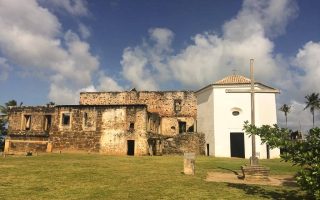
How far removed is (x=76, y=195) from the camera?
9297mm

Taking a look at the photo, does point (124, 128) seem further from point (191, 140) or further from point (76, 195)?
point (76, 195)

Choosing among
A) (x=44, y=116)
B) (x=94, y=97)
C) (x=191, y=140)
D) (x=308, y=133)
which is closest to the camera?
(x=308, y=133)

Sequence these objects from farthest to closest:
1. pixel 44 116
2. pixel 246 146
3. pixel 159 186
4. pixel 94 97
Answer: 1. pixel 94 97
2. pixel 44 116
3. pixel 246 146
4. pixel 159 186

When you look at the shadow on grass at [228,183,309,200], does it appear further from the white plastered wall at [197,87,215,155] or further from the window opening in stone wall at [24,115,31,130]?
the window opening in stone wall at [24,115,31,130]

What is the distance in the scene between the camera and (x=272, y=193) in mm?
10086

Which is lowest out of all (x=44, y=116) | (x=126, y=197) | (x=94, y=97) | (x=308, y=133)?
(x=126, y=197)

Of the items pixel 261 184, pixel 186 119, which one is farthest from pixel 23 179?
pixel 186 119

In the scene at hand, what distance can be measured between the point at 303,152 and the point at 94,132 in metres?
26.2

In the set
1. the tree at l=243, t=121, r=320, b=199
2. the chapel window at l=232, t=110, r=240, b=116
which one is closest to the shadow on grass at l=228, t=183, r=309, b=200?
the tree at l=243, t=121, r=320, b=199

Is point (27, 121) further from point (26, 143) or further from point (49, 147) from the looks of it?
point (49, 147)

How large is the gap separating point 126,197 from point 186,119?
104 ft

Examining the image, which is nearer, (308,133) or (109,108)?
(308,133)

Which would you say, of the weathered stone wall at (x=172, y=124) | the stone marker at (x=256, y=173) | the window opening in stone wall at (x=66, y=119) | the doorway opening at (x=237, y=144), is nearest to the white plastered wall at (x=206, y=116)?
the doorway opening at (x=237, y=144)

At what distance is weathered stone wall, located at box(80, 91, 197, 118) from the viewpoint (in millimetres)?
40688
